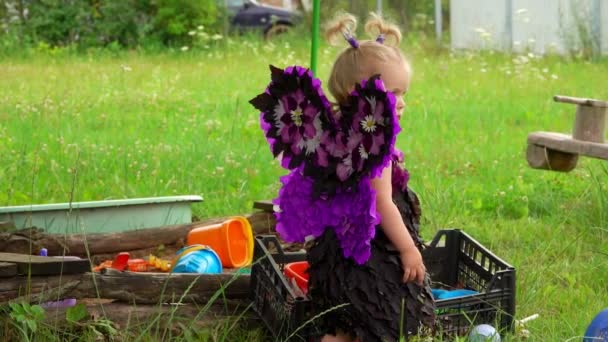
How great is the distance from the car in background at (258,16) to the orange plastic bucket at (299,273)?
13067 millimetres

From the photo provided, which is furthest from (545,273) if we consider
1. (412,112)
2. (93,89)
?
(93,89)

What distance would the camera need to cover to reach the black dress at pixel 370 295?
9.63 ft

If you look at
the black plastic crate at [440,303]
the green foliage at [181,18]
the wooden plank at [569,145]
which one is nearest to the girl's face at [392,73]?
the black plastic crate at [440,303]

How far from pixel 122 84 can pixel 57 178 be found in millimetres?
4634

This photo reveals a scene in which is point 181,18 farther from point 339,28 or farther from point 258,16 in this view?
point 339,28

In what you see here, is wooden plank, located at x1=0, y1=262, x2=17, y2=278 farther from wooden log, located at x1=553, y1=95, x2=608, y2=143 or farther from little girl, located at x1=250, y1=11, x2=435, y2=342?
wooden log, located at x1=553, y1=95, x2=608, y2=143

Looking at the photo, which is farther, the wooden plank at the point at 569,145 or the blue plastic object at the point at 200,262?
the wooden plank at the point at 569,145

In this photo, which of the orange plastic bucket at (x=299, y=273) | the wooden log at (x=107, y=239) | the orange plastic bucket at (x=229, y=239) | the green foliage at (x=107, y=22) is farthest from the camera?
the green foliage at (x=107, y=22)

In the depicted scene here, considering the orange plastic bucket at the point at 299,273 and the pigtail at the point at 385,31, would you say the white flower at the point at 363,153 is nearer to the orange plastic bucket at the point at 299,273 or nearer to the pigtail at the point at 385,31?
the pigtail at the point at 385,31

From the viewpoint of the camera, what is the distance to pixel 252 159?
19.9ft

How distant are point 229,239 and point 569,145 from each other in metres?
1.88

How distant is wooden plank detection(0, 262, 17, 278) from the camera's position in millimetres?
3066

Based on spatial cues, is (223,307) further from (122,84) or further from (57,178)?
(122,84)

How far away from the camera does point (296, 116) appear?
2910 millimetres
